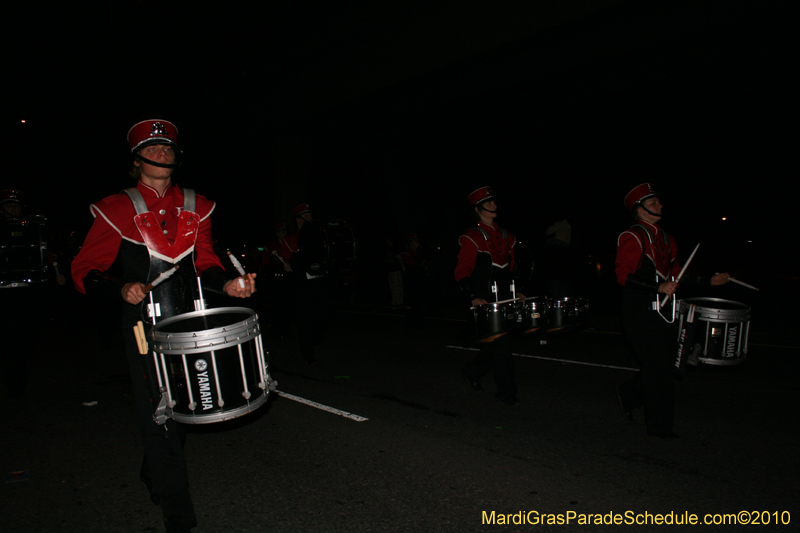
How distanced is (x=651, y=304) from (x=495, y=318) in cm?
135

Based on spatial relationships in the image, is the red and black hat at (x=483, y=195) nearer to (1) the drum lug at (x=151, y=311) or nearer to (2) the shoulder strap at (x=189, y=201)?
(2) the shoulder strap at (x=189, y=201)

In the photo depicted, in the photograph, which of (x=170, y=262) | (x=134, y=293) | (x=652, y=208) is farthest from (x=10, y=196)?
(x=652, y=208)

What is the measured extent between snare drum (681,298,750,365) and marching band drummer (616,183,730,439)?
0.25 m

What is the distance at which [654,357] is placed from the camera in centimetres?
440

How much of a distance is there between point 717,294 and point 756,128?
15.9ft

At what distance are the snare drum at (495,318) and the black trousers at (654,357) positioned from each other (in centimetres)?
105

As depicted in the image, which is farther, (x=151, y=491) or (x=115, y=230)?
(x=151, y=491)

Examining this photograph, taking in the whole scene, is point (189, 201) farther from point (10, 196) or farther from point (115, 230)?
point (10, 196)

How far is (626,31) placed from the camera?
9672 mm

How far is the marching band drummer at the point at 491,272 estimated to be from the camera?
542cm

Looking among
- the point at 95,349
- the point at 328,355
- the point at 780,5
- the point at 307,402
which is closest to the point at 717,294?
the point at 780,5

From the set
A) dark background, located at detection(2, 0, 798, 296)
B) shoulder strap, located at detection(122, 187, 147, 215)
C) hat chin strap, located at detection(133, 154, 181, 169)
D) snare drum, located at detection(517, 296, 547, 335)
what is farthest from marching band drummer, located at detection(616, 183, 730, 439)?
dark background, located at detection(2, 0, 798, 296)

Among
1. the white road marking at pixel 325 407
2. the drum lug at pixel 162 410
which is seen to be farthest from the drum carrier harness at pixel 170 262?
the white road marking at pixel 325 407

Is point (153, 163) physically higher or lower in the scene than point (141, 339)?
higher
